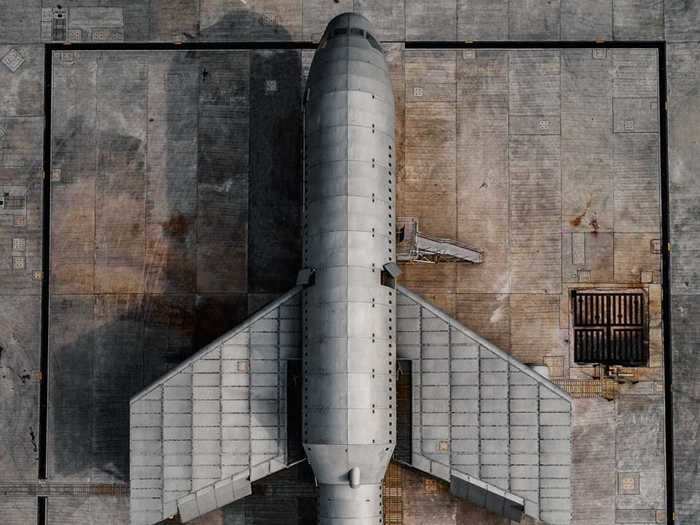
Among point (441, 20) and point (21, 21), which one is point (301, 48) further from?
point (21, 21)

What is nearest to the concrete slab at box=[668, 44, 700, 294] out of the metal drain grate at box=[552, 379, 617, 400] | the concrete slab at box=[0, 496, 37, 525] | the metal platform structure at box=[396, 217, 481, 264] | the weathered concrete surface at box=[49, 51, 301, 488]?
the metal drain grate at box=[552, 379, 617, 400]

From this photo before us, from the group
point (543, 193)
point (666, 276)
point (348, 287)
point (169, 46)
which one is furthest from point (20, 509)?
point (666, 276)

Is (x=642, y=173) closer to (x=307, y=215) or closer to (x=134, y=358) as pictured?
(x=307, y=215)

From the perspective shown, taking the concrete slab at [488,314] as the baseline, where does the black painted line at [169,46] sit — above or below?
above

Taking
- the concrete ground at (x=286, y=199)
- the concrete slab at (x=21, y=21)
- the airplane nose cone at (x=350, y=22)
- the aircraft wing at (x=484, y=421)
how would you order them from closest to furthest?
1. the aircraft wing at (x=484, y=421)
2. the airplane nose cone at (x=350, y=22)
3. the concrete ground at (x=286, y=199)
4. the concrete slab at (x=21, y=21)

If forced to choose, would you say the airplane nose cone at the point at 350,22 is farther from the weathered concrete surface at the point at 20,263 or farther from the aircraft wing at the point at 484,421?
the weathered concrete surface at the point at 20,263

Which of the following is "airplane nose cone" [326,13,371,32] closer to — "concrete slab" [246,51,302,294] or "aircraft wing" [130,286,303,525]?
"concrete slab" [246,51,302,294]

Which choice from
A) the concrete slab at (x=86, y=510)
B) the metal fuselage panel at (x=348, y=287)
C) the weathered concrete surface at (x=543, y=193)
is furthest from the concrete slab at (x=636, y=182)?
the concrete slab at (x=86, y=510)
